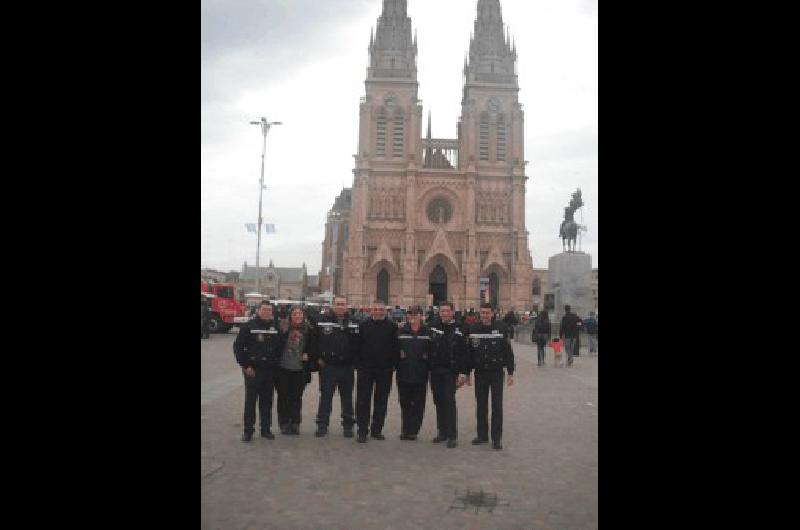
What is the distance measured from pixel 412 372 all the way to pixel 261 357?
202 cm

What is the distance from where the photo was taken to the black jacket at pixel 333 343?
812 centimetres

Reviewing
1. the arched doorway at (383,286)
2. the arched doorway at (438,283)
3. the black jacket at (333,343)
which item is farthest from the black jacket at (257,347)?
the arched doorway at (438,283)

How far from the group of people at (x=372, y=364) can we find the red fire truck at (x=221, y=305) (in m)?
19.0

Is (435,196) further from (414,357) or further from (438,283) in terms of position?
(414,357)

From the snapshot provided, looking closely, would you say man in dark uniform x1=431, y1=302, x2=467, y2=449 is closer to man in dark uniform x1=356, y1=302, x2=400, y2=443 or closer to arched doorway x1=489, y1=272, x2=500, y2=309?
man in dark uniform x1=356, y1=302, x2=400, y2=443

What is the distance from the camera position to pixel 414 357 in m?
8.03

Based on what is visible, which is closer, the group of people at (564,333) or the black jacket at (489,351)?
the black jacket at (489,351)

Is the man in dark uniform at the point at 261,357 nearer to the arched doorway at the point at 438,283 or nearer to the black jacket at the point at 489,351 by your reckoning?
the black jacket at the point at 489,351

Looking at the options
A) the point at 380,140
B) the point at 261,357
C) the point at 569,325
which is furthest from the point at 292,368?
the point at 380,140
